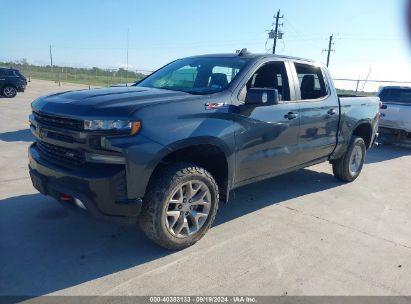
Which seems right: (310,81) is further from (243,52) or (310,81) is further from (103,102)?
(103,102)

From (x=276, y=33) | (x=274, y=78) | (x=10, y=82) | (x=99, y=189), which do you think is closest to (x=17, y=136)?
(x=274, y=78)

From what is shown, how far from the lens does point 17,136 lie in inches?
348

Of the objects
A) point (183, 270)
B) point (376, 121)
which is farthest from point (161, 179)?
point (376, 121)

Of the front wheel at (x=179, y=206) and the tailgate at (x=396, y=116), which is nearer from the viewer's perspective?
the front wheel at (x=179, y=206)

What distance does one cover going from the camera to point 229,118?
154 inches

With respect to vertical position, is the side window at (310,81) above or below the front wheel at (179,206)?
above

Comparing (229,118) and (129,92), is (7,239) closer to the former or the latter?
(129,92)

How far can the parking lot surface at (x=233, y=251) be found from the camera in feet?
10.4

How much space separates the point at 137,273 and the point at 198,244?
79cm

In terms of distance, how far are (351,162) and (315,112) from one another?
174cm

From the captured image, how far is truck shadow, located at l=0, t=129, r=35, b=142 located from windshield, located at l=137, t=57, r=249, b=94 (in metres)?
4.68

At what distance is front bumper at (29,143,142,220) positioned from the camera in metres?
3.14

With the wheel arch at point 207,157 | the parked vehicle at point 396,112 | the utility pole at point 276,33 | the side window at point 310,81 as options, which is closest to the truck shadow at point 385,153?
the parked vehicle at point 396,112

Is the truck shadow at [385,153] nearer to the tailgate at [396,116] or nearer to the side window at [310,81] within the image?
the tailgate at [396,116]
